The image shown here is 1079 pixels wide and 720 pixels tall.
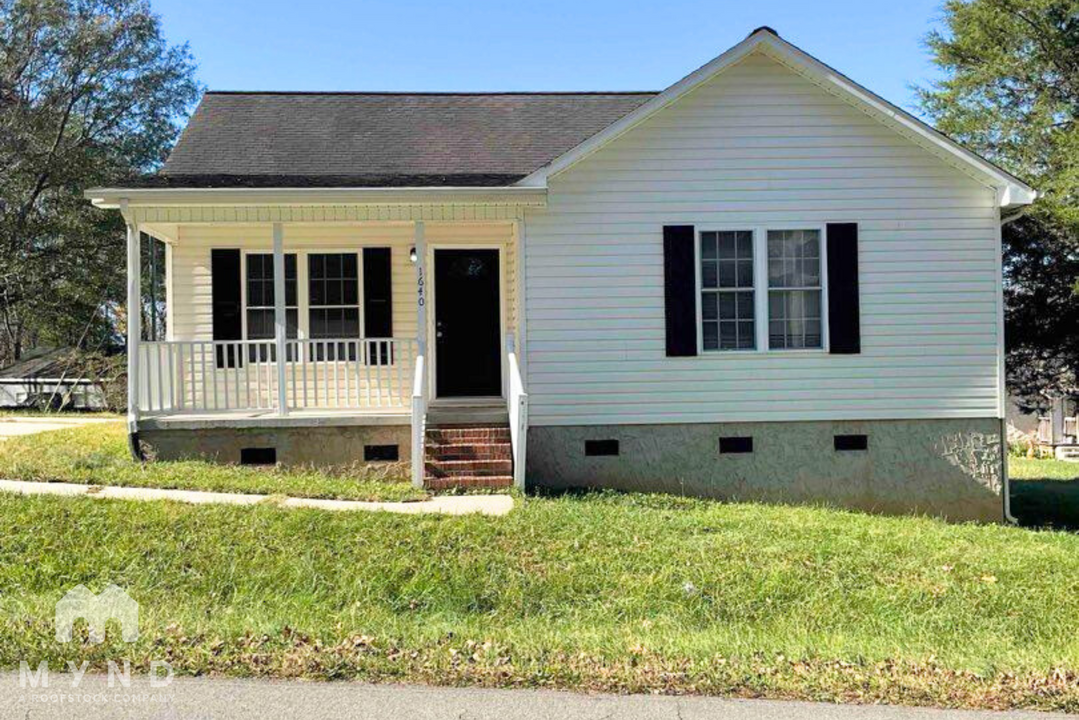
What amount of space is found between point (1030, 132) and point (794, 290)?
10857 mm

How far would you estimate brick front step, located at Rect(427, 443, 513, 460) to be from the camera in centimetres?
1026

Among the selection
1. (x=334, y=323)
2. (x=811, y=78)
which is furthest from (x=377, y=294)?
(x=811, y=78)

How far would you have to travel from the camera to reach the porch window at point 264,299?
39.2ft

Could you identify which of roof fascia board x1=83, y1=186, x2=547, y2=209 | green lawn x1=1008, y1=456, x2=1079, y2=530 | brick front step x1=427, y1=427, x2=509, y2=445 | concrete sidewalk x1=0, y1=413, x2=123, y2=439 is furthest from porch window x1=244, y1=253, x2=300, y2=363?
green lawn x1=1008, y1=456, x2=1079, y2=530

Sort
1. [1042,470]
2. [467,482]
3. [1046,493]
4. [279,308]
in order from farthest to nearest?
1. [1042,470]
2. [1046,493]
3. [279,308]
4. [467,482]

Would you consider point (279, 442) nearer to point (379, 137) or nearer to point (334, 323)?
point (334, 323)

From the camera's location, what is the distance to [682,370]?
35.9 feet

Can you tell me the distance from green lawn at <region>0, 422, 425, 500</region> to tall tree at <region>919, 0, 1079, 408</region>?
1162 centimetres

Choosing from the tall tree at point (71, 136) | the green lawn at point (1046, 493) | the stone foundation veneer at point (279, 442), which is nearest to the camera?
the stone foundation veneer at point (279, 442)

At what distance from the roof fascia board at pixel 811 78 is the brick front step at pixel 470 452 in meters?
3.31

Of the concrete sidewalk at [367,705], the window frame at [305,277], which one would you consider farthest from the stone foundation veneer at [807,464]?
the concrete sidewalk at [367,705]

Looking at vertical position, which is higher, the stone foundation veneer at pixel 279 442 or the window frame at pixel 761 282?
the window frame at pixel 761 282

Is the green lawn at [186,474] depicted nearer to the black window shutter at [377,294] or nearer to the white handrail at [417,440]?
the white handrail at [417,440]

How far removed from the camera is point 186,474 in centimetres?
950
